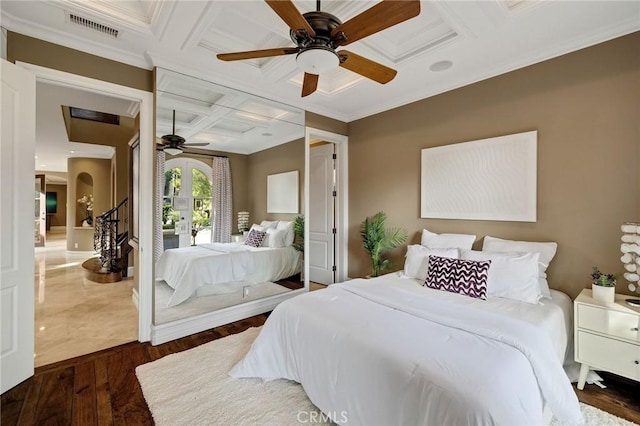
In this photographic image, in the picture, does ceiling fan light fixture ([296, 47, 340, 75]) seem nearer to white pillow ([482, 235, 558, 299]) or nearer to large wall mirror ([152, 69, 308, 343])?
large wall mirror ([152, 69, 308, 343])

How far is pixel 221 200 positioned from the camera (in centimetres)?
A: 365

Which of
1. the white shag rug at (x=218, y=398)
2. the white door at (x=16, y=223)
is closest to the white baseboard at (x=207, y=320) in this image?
the white shag rug at (x=218, y=398)

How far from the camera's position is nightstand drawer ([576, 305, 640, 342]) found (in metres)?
1.99

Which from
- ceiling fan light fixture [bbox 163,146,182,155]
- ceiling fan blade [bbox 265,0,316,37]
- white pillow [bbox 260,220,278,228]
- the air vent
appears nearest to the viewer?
ceiling fan blade [bbox 265,0,316,37]

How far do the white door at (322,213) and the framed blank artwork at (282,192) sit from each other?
538 millimetres

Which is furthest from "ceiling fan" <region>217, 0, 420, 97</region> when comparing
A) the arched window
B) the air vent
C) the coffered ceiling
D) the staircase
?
the staircase

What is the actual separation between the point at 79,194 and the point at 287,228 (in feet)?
26.5

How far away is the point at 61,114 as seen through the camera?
4.73 meters

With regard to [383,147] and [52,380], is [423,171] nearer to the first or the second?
[383,147]

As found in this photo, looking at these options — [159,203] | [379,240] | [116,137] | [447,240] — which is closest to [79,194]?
[116,137]

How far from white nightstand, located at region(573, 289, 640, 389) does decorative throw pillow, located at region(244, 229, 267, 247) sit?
3.36 metres

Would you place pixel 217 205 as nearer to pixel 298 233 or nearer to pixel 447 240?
pixel 298 233

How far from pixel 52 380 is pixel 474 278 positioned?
3614 millimetres

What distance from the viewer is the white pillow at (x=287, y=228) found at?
166 inches
